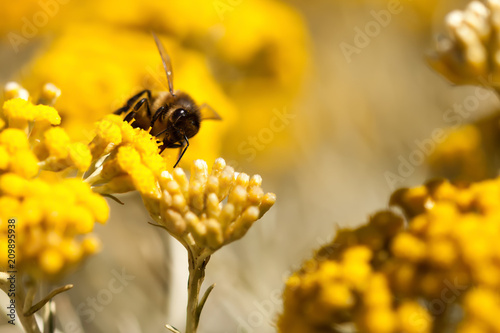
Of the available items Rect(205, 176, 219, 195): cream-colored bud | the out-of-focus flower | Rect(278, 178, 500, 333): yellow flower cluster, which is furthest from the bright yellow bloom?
the out-of-focus flower

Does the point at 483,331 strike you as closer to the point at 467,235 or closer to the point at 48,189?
the point at 467,235

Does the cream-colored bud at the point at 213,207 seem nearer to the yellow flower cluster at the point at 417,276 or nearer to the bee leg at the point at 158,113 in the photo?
the yellow flower cluster at the point at 417,276

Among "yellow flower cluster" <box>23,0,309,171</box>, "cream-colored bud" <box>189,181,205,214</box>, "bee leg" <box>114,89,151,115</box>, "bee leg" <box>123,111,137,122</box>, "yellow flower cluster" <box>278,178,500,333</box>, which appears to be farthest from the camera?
"yellow flower cluster" <box>23,0,309,171</box>

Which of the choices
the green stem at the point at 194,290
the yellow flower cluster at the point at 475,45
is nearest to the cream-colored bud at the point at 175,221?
the green stem at the point at 194,290

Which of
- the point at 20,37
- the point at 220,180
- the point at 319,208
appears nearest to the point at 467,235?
the point at 220,180

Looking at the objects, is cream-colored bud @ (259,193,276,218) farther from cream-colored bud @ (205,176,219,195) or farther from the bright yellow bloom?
the bright yellow bloom

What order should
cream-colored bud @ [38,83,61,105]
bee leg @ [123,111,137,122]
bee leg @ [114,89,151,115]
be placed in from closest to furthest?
1. cream-colored bud @ [38,83,61,105]
2. bee leg @ [123,111,137,122]
3. bee leg @ [114,89,151,115]
